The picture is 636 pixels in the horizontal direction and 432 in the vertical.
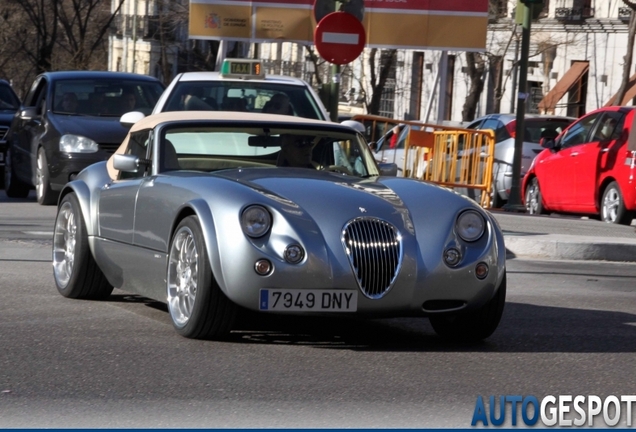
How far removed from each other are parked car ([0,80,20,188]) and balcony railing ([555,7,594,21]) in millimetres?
25467

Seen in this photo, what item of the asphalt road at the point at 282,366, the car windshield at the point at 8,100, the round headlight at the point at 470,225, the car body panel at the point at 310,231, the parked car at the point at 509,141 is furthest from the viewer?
the car windshield at the point at 8,100

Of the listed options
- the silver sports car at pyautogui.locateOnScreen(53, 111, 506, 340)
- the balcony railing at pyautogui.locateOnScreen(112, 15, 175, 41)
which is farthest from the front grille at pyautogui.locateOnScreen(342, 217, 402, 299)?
the balcony railing at pyautogui.locateOnScreen(112, 15, 175, 41)

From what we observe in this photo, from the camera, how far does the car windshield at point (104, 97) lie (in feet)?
56.0

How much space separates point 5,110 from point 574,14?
26.2 meters

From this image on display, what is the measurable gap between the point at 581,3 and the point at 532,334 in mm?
38342

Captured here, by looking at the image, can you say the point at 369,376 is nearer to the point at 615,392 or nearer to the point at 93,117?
the point at 615,392

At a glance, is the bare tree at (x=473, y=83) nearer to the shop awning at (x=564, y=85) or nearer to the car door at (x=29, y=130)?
the shop awning at (x=564, y=85)

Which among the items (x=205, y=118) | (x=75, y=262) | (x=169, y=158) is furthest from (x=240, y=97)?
(x=169, y=158)

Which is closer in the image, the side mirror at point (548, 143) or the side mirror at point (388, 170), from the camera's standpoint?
the side mirror at point (388, 170)

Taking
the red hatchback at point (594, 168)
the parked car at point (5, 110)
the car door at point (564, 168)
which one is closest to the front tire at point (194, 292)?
the red hatchback at point (594, 168)

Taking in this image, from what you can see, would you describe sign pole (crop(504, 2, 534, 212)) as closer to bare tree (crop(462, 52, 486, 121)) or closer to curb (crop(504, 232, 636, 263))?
curb (crop(504, 232, 636, 263))

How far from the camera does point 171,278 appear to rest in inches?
301

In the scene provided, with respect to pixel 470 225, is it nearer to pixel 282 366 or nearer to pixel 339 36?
pixel 282 366

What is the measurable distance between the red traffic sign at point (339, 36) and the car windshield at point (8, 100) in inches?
405
